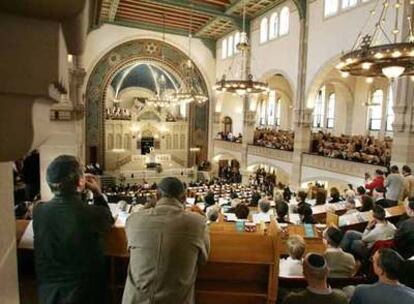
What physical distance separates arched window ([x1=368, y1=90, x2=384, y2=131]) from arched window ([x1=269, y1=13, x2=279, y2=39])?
6.64m

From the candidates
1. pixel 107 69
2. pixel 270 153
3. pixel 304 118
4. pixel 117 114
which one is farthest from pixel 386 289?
pixel 117 114

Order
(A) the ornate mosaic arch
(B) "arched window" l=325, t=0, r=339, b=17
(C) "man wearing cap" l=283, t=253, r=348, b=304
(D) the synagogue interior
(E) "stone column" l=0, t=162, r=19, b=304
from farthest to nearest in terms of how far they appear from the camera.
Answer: (A) the ornate mosaic arch
(B) "arched window" l=325, t=0, r=339, b=17
(C) "man wearing cap" l=283, t=253, r=348, b=304
(D) the synagogue interior
(E) "stone column" l=0, t=162, r=19, b=304

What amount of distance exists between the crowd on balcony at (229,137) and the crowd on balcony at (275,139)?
4.58ft

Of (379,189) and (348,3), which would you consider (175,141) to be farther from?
(379,189)

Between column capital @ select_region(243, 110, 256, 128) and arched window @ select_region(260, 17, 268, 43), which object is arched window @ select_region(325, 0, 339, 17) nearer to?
arched window @ select_region(260, 17, 268, 43)

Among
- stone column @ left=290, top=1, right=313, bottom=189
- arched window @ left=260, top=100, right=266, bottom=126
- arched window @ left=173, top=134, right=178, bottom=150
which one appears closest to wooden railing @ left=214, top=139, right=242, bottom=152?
arched window @ left=173, top=134, right=178, bottom=150

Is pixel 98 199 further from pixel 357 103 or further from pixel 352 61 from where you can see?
pixel 357 103

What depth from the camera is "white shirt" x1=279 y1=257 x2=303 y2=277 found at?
3.50 meters

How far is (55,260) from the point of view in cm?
187

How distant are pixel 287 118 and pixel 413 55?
19.7 m

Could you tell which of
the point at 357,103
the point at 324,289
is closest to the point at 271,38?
the point at 357,103

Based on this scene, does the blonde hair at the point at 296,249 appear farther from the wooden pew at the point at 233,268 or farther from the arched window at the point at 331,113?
the arched window at the point at 331,113

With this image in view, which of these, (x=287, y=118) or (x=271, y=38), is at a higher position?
(x=271, y=38)

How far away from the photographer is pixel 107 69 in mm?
23344
